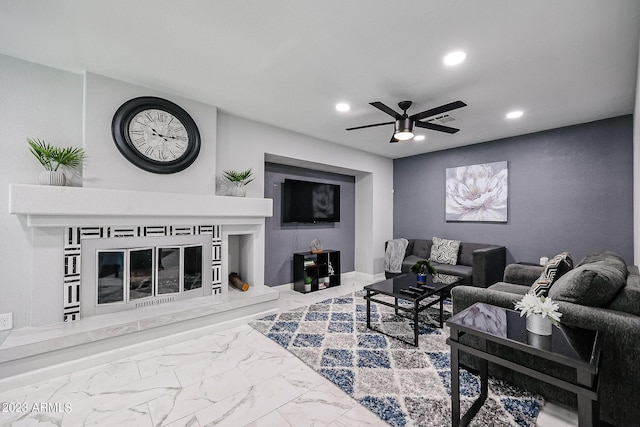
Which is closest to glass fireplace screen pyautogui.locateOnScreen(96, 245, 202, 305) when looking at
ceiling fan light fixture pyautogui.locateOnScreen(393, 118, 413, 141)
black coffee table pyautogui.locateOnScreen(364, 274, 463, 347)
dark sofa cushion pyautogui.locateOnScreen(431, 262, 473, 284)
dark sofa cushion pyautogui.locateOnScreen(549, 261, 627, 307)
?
black coffee table pyautogui.locateOnScreen(364, 274, 463, 347)

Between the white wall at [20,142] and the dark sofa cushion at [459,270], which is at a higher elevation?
the white wall at [20,142]

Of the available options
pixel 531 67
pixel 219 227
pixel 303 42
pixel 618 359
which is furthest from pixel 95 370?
pixel 531 67

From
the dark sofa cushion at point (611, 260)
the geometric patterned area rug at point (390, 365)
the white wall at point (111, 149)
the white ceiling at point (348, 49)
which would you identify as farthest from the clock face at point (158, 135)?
the dark sofa cushion at point (611, 260)

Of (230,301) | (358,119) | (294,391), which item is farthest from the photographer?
(358,119)

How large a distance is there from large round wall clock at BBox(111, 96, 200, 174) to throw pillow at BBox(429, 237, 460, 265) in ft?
13.4

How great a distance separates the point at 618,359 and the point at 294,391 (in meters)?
1.97

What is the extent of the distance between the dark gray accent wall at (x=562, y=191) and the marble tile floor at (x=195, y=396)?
298cm

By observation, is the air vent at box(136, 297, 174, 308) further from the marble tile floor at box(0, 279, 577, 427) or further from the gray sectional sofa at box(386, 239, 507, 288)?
the gray sectional sofa at box(386, 239, 507, 288)

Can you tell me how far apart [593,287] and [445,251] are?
3.09 m

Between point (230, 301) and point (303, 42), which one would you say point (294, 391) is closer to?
point (230, 301)

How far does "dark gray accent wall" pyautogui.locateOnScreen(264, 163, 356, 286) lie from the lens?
4543mm

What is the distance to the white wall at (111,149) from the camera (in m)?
2.60

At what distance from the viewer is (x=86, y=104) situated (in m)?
2.57

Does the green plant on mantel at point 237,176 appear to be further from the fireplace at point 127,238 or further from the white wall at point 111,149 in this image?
the white wall at point 111,149
